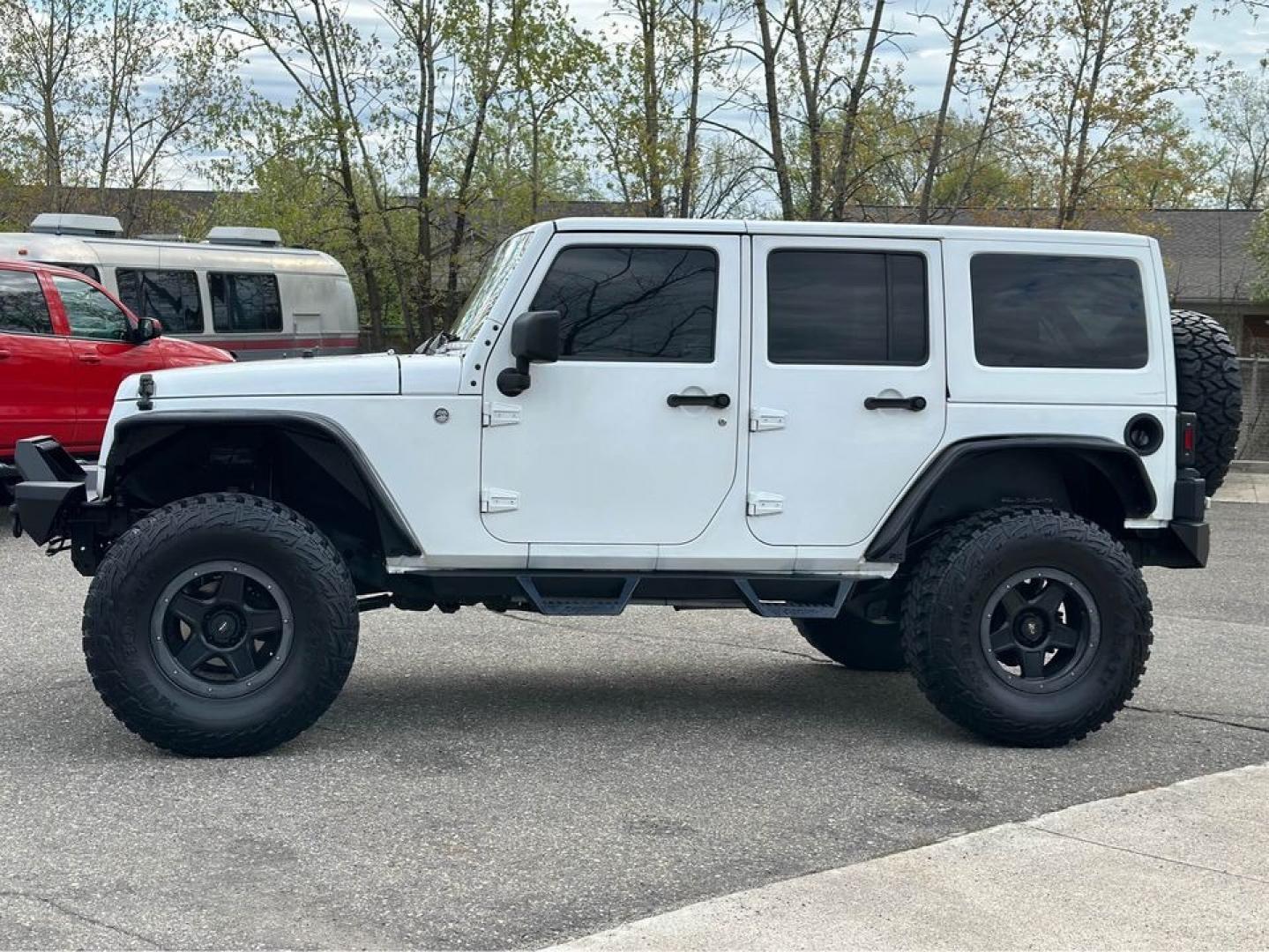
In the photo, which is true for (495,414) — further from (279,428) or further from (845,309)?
(845,309)

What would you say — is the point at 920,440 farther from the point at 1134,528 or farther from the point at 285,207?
the point at 285,207

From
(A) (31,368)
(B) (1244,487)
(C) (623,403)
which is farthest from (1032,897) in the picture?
(B) (1244,487)

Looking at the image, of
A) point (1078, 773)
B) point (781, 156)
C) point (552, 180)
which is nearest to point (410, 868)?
point (1078, 773)

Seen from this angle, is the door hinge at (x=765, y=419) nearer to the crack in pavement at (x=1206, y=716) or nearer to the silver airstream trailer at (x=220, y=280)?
the crack in pavement at (x=1206, y=716)

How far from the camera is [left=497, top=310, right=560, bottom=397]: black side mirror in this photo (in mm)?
5727

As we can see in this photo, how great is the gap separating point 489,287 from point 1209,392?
2.96 m

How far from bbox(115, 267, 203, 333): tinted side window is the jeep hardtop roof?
14.8m

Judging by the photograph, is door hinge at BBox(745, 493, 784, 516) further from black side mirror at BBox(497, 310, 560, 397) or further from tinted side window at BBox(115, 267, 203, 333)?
tinted side window at BBox(115, 267, 203, 333)

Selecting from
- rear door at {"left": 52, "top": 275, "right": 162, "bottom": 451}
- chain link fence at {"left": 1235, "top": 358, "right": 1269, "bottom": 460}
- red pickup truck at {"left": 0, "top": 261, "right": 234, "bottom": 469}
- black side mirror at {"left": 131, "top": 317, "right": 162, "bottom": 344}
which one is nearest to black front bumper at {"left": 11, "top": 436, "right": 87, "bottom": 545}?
red pickup truck at {"left": 0, "top": 261, "right": 234, "bottom": 469}

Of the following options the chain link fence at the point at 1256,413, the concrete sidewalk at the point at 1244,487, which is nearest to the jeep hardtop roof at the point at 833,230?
the concrete sidewalk at the point at 1244,487

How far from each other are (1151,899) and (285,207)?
21.2 metres

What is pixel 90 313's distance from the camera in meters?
12.8

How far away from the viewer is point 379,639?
8266mm

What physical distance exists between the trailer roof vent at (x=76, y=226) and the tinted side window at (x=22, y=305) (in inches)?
311
